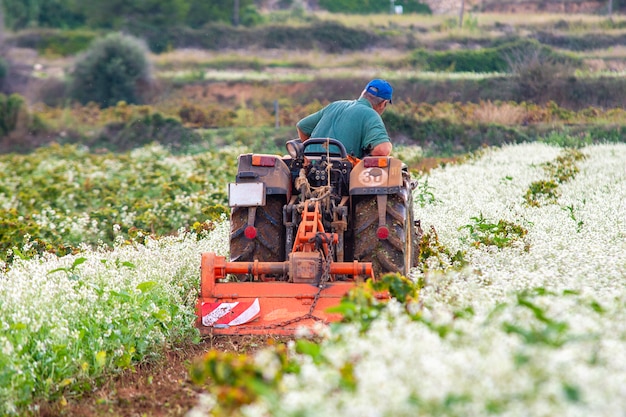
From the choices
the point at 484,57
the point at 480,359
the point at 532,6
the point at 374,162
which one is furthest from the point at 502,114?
the point at 480,359

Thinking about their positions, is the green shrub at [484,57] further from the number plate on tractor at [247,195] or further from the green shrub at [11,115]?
the number plate on tractor at [247,195]

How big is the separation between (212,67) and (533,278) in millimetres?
41642

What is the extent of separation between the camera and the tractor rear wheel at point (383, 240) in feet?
24.7

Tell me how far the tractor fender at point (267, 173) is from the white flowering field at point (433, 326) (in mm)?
983

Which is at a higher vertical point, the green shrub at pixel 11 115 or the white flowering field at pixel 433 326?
the white flowering field at pixel 433 326

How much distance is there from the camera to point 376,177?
24.9 feet

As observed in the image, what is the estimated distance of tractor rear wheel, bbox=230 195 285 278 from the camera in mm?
7812

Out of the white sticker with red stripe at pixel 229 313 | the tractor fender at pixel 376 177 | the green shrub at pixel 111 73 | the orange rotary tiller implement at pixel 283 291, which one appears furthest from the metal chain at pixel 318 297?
the green shrub at pixel 111 73

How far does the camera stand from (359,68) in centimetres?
4103

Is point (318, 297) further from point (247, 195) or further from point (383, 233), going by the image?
point (247, 195)

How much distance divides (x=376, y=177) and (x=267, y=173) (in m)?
0.89

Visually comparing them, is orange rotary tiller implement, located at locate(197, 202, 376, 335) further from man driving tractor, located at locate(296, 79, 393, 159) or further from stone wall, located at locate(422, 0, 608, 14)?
stone wall, located at locate(422, 0, 608, 14)

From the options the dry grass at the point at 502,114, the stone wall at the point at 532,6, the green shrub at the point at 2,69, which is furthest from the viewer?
the green shrub at the point at 2,69

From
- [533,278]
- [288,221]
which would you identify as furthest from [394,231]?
[533,278]
